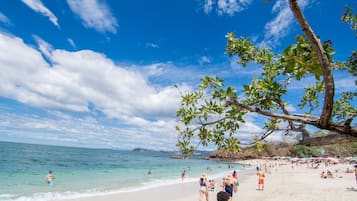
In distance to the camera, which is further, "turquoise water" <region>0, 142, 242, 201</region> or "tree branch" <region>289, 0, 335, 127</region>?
"turquoise water" <region>0, 142, 242, 201</region>

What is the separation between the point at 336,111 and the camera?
4.43 m

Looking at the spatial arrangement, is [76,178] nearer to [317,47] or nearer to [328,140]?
[328,140]

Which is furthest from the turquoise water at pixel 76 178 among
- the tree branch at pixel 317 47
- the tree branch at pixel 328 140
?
the tree branch at pixel 317 47

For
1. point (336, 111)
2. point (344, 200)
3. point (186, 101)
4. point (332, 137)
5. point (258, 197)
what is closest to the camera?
point (332, 137)

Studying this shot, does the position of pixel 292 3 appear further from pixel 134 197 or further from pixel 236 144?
pixel 134 197

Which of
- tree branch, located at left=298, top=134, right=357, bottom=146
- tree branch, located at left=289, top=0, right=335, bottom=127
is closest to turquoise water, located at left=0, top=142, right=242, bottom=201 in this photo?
tree branch, located at left=298, top=134, right=357, bottom=146

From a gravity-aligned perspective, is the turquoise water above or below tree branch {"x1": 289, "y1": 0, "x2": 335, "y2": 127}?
below

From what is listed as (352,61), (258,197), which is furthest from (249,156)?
(352,61)

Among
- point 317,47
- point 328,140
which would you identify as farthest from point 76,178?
point 317,47

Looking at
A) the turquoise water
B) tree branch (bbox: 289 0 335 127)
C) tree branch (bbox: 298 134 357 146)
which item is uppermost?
tree branch (bbox: 289 0 335 127)

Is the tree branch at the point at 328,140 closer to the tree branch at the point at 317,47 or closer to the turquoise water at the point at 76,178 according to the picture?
the tree branch at the point at 317,47

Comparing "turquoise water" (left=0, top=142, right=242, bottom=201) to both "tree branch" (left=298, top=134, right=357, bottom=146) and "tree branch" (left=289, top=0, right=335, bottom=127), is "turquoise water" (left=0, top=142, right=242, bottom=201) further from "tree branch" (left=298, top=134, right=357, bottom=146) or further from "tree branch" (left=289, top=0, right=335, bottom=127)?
"tree branch" (left=289, top=0, right=335, bottom=127)

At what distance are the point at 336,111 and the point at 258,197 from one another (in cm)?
1466

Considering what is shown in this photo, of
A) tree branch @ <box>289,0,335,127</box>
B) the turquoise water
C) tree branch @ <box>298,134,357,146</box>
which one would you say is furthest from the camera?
the turquoise water
